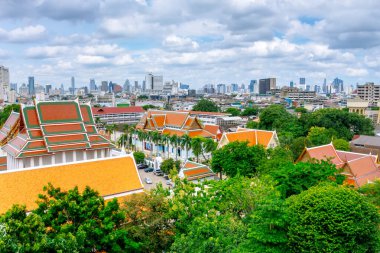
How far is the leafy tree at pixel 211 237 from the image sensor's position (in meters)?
12.1

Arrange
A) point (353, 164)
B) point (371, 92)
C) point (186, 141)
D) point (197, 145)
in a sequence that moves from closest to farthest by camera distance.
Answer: point (353, 164) → point (197, 145) → point (186, 141) → point (371, 92)

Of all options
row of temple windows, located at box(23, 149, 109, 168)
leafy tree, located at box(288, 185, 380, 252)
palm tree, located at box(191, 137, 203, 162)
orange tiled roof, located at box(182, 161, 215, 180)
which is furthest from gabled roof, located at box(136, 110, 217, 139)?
A: leafy tree, located at box(288, 185, 380, 252)

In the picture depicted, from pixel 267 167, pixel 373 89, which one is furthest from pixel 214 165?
pixel 373 89

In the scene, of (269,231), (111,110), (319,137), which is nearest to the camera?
(269,231)

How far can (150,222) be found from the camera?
14883mm

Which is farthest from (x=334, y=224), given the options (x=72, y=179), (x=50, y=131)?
(x=50, y=131)

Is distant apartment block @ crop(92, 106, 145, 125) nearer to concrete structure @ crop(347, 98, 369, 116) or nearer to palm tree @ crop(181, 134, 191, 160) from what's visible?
palm tree @ crop(181, 134, 191, 160)

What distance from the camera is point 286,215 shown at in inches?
495

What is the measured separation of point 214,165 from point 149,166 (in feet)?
47.5

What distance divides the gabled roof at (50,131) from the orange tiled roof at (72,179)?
375 inches

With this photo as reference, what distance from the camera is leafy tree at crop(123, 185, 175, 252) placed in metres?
14.6

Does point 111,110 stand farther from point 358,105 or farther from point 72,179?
point 72,179

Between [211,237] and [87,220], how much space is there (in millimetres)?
4842

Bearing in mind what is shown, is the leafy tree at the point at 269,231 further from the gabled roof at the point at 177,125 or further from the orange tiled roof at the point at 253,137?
the gabled roof at the point at 177,125
